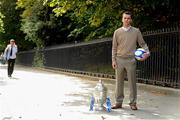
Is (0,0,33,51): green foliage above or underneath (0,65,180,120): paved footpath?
above

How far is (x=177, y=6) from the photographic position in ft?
52.1

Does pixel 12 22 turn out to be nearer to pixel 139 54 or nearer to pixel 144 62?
pixel 144 62

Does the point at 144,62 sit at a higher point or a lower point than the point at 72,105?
higher

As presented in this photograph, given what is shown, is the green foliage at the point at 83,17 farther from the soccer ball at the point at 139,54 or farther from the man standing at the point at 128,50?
the soccer ball at the point at 139,54

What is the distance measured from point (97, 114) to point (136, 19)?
9205 mm

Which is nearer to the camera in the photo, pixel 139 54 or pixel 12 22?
pixel 139 54

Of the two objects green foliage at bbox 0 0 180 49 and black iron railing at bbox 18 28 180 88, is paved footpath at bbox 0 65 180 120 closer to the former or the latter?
black iron railing at bbox 18 28 180 88

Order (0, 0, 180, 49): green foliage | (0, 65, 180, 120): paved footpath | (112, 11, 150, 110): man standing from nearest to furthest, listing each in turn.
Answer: (0, 65, 180, 120): paved footpath
(112, 11, 150, 110): man standing
(0, 0, 180, 49): green foliage

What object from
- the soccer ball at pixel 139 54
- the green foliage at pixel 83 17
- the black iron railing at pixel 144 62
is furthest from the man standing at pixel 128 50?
the green foliage at pixel 83 17

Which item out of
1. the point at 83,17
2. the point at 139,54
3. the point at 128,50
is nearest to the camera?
the point at 139,54

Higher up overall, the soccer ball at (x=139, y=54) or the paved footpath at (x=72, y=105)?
the soccer ball at (x=139, y=54)

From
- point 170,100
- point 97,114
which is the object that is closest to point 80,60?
point 170,100

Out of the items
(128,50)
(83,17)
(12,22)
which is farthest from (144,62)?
→ (12,22)

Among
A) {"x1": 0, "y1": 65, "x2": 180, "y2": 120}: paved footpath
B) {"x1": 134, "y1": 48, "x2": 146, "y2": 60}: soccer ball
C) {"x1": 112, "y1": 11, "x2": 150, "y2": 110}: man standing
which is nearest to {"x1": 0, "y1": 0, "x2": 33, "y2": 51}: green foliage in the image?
{"x1": 0, "y1": 65, "x2": 180, "y2": 120}: paved footpath
